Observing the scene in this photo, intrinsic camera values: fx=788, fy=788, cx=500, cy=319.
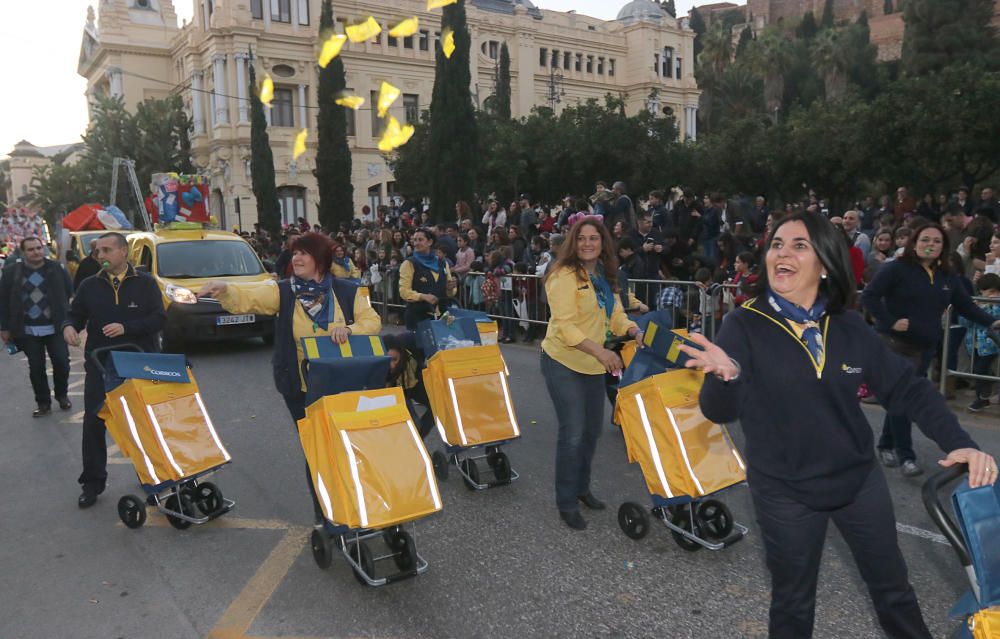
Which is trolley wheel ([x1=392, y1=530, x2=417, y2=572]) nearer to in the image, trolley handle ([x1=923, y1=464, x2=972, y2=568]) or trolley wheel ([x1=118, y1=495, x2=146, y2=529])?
trolley wheel ([x1=118, y1=495, x2=146, y2=529])

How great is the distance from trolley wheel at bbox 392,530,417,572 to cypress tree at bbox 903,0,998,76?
43.4m

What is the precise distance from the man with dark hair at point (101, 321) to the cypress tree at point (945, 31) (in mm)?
43022

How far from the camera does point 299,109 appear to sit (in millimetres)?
46688

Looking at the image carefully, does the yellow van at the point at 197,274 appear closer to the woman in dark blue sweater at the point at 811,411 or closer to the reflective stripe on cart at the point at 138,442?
the reflective stripe on cart at the point at 138,442

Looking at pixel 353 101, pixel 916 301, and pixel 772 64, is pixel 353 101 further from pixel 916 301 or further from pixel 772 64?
pixel 916 301

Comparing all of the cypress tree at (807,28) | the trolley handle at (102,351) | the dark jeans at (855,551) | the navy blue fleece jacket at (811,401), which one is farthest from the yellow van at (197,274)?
the cypress tree at (807,28)

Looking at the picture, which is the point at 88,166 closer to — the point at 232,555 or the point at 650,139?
the point at 650,139

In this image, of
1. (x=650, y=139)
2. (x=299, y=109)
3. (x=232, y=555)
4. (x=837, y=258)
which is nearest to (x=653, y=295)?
(x=232, y=555)

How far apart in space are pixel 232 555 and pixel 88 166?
46.4 metres

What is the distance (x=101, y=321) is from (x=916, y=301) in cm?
573

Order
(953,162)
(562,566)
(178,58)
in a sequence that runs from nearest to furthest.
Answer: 1. (562,566)
2. (953,162)
3. (178,58)

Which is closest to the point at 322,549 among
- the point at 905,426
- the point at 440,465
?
the point at 440,465

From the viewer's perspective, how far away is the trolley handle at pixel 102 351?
16.9ft

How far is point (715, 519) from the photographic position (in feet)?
14.9
